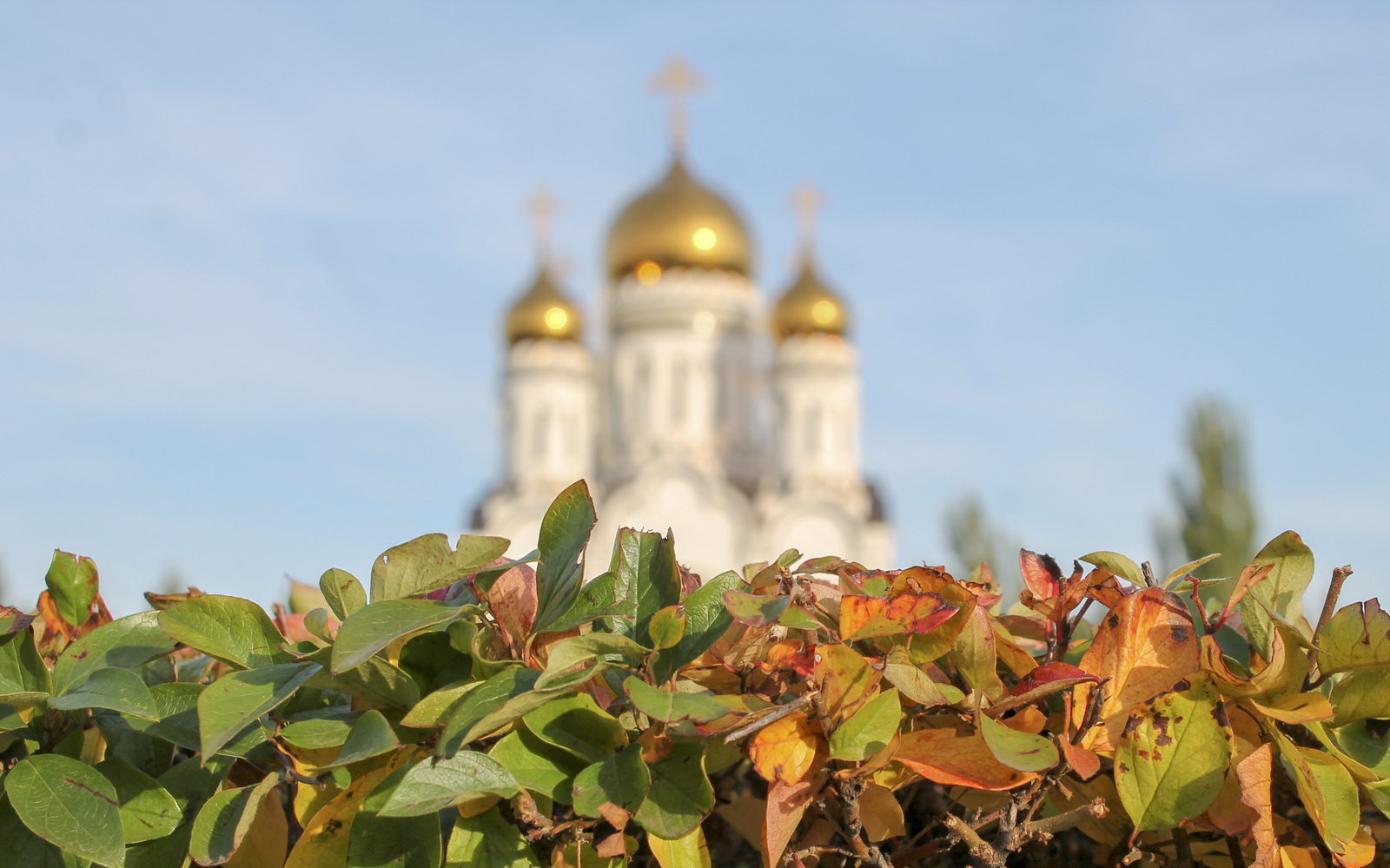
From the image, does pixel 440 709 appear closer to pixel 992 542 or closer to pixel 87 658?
pixel 87 658

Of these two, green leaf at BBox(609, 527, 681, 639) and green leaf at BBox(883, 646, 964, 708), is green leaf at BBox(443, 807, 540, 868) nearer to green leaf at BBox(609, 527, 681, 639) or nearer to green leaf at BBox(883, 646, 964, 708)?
green leaf at BBox(609, 527, 681, 639)

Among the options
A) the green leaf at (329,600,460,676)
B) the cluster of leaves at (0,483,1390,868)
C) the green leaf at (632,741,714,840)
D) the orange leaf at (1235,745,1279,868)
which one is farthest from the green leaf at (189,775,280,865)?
the orange leaf at (1235,745,1279,868)

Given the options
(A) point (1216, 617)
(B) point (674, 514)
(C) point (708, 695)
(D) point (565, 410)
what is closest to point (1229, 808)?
(A) point (1216, 617)

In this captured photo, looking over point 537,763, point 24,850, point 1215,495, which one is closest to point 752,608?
point 537,763

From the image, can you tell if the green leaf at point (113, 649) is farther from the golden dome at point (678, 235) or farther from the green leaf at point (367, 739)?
the golden dome at point (678, 235)

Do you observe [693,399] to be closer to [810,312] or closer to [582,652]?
[810,312]

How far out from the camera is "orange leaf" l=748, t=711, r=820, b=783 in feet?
2.62

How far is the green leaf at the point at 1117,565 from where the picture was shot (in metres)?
0.89

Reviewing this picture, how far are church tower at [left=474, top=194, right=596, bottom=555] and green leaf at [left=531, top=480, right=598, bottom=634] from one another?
19745 millimetres

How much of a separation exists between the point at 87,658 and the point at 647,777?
1.45 ft

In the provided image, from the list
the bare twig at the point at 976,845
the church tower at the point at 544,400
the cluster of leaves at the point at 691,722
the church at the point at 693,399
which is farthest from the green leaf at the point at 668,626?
the church tower at the point at 544,400

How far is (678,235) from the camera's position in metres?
21.3

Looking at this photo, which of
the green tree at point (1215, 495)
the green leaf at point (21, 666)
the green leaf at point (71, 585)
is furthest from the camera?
the green tree at point (1215, 495)

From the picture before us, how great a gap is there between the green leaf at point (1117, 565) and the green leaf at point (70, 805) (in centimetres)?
66
